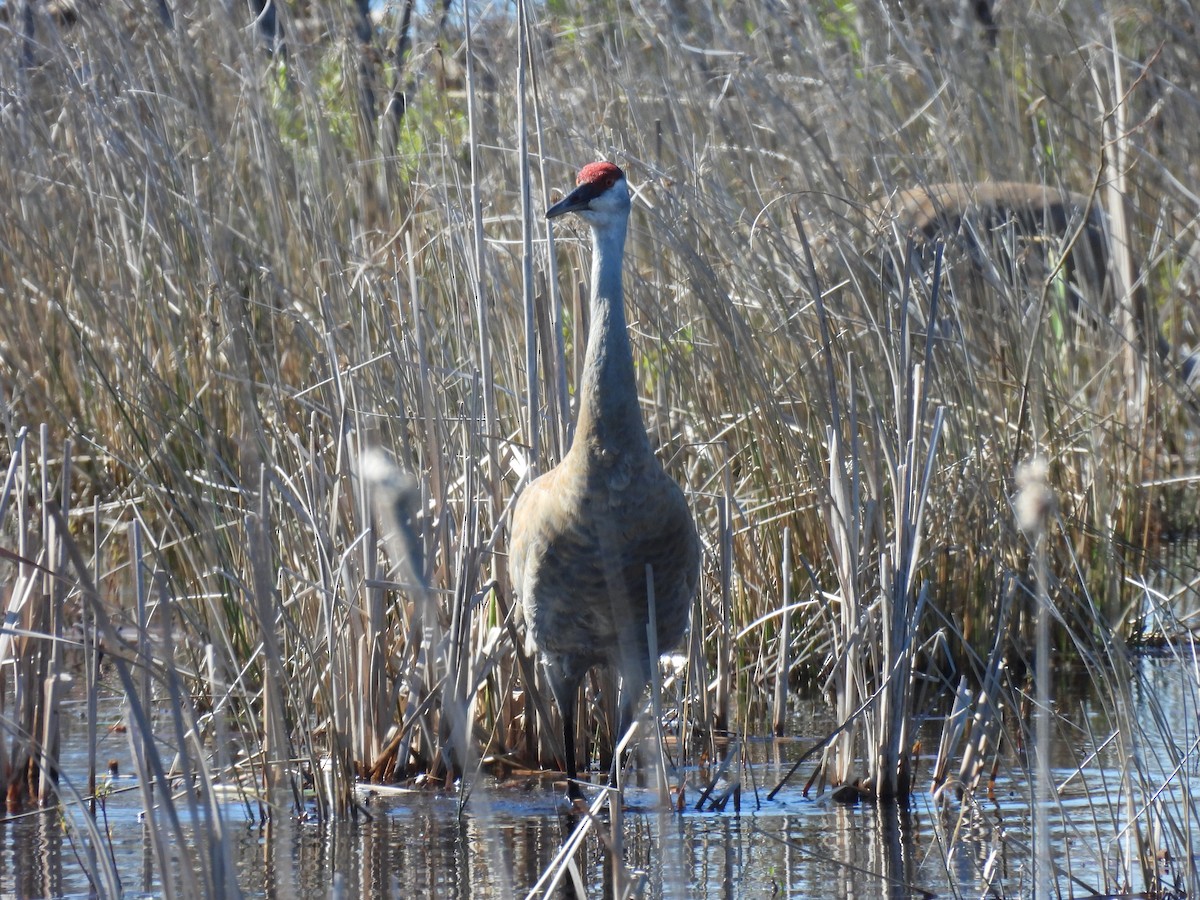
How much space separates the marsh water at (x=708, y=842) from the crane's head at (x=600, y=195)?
1.41 meters

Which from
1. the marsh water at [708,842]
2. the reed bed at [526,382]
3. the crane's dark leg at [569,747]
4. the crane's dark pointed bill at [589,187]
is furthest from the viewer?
the crane's dark leg at [569,747]

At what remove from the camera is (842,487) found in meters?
4.02

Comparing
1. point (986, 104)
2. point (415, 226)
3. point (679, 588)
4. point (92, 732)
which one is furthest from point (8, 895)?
point (986, 104)

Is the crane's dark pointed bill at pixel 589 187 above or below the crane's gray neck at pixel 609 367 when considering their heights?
above

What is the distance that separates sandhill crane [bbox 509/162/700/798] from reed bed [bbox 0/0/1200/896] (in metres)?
0.17

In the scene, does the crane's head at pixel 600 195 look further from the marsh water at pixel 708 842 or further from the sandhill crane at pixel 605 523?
the marsh water at pixel 708 842

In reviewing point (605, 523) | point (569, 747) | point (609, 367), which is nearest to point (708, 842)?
point (569, 747)

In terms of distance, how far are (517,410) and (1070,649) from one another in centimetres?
215

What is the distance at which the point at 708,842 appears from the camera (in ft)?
12.8

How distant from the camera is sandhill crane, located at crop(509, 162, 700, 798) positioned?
3.88 meters

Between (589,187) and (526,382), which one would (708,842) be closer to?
(526,382)

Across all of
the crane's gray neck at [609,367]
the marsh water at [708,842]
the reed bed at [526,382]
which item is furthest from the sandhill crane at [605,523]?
the marsh water at [708,842]

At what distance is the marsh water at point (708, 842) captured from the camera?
137 inches

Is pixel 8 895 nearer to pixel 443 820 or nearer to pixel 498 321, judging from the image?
pixel 443 820
